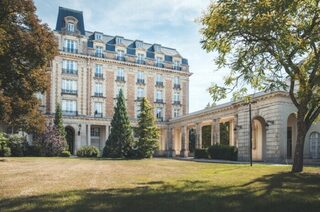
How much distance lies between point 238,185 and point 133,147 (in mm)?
33092

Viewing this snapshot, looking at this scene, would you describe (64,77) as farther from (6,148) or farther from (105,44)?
(6,148)

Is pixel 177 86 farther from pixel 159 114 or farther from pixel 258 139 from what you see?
pixel 258 139

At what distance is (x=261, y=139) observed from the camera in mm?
41375

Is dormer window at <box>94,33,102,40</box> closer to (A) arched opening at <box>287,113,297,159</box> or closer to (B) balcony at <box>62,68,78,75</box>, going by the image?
(B) balcony at <box>62,68,78,75</box>

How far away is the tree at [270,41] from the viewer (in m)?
14.3

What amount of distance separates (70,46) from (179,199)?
53.5 meters

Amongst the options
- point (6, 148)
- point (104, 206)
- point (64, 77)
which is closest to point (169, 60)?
point (64, 77)

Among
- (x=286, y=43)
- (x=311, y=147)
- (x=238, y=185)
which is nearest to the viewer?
(x=238, y=185)

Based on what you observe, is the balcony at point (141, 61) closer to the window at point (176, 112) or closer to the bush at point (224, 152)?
the window at point (176, 112)

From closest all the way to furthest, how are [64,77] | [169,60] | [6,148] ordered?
[6,148] → [64,77] → [169,60]

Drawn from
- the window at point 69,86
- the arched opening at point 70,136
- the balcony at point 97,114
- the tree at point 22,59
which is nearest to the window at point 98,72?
the window at point 69,86

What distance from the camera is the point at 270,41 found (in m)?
15.2

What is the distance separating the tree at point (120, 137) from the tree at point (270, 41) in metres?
28.2

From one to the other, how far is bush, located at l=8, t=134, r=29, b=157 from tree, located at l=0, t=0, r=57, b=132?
59.3 ft
